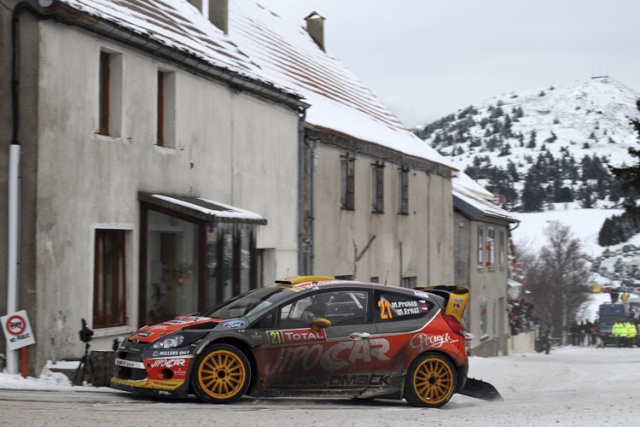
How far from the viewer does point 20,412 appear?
10.7m

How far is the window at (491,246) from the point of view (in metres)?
41.9

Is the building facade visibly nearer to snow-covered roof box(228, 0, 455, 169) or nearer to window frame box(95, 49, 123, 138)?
window frame box(95, 49, 123, 138)

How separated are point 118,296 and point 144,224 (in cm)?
123

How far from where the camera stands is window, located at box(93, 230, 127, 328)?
15.9 meters

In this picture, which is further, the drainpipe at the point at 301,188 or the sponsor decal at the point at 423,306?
the drainpipe at the point at 301,188

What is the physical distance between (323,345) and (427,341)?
1385 millimetres

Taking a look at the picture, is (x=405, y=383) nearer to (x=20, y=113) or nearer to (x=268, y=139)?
(x=20, y=113)

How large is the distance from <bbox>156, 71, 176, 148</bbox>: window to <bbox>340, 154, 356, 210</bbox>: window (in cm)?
950

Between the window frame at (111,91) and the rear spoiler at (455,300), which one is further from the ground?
the window frame at (111,91)

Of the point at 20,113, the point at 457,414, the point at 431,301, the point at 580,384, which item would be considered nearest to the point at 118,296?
the point at 20,113

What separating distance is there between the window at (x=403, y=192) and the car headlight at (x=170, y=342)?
1993cm

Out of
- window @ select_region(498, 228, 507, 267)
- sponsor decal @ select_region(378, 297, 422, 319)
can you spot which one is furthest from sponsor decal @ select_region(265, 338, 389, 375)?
window @ select_region(498, 228, 507, 267)

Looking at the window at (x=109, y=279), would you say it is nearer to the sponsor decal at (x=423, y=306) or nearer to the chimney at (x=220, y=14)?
the sponsor decal at (x=423, y=306)

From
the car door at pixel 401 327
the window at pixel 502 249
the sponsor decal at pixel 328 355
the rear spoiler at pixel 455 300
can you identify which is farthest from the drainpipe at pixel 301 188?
the window at pixel 502 249
